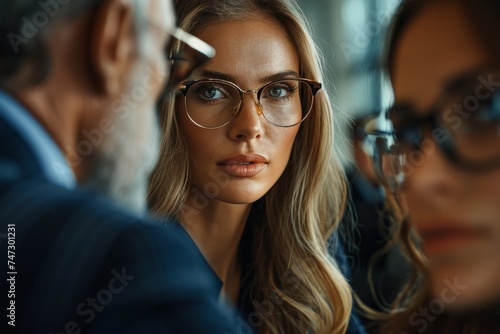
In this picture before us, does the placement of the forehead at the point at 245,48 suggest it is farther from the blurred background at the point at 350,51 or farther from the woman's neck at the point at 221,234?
the woman's neck at the point at 221,234

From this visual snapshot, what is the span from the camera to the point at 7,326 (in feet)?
2.31

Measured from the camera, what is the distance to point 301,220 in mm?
856

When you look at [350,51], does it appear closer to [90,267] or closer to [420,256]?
[420,256]

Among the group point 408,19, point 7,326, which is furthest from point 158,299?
point 408,19

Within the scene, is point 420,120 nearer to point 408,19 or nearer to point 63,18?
point 408,19

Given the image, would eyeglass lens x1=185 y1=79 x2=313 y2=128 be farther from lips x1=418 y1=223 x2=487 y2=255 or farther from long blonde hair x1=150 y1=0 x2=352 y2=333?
lips x1=418 y1=223 x2=487 y2=255

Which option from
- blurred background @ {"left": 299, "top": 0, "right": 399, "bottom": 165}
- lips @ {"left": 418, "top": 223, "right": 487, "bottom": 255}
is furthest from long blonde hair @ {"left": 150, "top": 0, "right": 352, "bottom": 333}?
lips @ {"left": 418, "top": 223, "right": 487, "bottom": 255}

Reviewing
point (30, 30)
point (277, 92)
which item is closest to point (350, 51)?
point (277, 92)

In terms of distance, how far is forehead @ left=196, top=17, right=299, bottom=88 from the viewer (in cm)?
79

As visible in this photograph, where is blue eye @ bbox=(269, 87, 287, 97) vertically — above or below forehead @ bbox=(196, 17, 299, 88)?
below

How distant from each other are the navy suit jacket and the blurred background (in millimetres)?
293

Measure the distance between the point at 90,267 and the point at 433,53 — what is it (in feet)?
1.37

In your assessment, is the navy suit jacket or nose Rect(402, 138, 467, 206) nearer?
the navy suit jacket

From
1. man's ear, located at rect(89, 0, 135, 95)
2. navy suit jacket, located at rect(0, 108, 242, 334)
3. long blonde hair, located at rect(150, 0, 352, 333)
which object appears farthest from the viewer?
long blonde hair, located at rect(150, 0, 352, 333)
